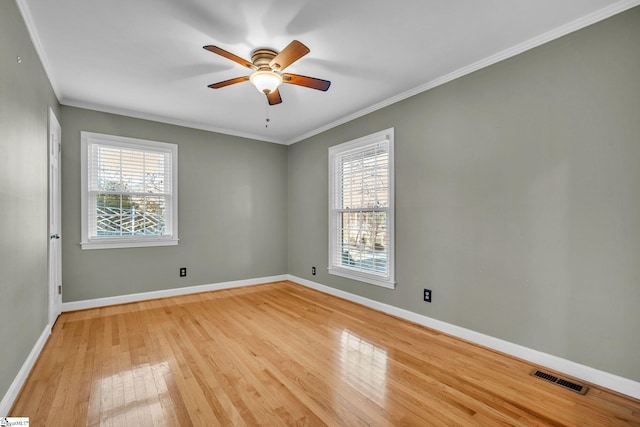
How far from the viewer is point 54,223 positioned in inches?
130

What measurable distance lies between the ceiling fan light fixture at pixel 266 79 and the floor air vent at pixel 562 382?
2984 mm

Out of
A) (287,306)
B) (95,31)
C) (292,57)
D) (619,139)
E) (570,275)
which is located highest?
(95,31)

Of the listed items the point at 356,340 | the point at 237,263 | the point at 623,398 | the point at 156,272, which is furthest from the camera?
the point at 237,263

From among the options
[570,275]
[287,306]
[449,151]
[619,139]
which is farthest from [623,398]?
[287,306]

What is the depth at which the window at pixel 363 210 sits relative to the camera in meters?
3.70

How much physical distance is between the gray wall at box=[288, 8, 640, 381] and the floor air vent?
0.59 ft

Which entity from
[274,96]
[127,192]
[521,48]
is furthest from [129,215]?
[521,48]

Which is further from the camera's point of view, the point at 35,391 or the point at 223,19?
the point at 223,19

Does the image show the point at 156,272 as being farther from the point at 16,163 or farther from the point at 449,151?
the point at 449,151

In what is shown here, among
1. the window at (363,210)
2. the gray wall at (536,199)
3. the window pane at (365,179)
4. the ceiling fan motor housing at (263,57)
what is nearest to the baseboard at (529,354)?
the gray wall at (536,199)

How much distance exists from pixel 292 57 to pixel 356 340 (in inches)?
97.3

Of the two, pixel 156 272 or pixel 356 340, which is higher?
pixel 156 272

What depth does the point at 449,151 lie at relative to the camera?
10.0ft

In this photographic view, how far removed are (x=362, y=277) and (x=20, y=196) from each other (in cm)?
337
